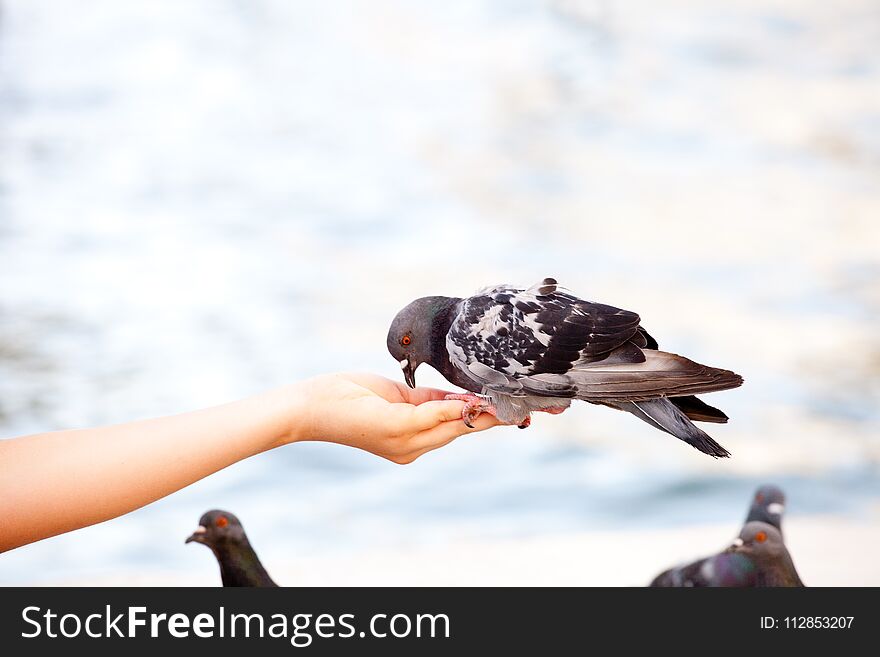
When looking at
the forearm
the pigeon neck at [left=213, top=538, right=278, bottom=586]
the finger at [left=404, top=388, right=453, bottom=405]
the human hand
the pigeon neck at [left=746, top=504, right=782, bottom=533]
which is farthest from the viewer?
the pigeon neck at [left=746, top=504, right=782, bottom=533]

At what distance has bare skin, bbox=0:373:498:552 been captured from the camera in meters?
2.54

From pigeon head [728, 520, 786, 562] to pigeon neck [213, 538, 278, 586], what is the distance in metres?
1.85

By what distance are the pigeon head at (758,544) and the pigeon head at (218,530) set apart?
1935 millimetres

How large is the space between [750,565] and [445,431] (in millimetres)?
1508

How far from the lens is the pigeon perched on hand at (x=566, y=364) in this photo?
2750 mm

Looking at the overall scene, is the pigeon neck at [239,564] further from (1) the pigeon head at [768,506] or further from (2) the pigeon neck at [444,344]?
(1) the pigeon head at [768,506]

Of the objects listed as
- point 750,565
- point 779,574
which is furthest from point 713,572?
point 779,574

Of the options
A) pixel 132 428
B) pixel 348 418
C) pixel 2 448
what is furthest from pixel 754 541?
pixel 2 448

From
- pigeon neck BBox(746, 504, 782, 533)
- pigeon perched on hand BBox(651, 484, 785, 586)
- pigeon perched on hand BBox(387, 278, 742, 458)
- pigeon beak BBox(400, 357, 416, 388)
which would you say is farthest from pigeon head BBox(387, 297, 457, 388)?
pigeon neck BBox(746, 504, 782, 533)

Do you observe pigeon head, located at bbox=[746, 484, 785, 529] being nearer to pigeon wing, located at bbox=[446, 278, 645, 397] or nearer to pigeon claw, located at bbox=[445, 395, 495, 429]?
pigeon wing, located at bbox=[446, 278, 645, 397]

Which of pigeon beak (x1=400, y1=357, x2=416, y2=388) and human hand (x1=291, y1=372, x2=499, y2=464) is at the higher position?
pigeon beak (x1=400, y1=357, x2=416, y2=388)

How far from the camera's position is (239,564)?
3846mm

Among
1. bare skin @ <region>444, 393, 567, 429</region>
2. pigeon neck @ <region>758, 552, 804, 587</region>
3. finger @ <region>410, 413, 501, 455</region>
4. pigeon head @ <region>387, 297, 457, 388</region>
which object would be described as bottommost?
pigeon neck @ <region>758, 552, 804, 587</region>

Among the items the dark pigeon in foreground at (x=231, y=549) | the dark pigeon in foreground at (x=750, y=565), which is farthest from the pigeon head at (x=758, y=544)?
the dark pigeon in foreground at (x=231, y=549)
